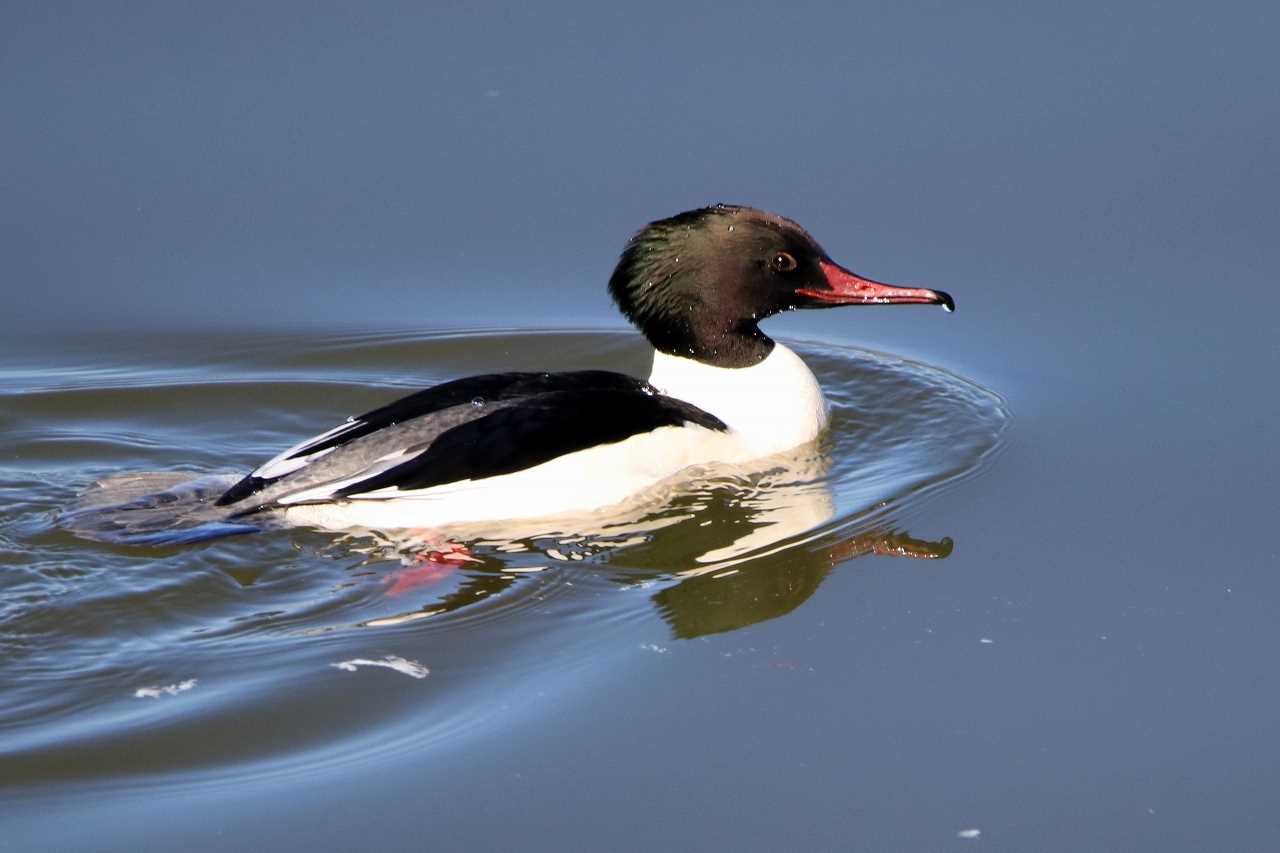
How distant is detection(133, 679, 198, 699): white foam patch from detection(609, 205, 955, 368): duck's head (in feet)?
9.37

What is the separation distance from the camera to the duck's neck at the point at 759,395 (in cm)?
802

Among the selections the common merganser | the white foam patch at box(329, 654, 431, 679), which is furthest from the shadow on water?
the common merganser

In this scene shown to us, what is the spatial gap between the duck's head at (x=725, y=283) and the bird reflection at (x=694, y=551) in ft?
2.56

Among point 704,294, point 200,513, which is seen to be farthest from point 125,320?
point 704,294

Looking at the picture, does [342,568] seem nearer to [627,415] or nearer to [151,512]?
[151,512]

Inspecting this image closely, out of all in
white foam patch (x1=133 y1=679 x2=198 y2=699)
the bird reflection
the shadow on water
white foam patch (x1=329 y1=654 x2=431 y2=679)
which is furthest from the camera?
the bird reflection

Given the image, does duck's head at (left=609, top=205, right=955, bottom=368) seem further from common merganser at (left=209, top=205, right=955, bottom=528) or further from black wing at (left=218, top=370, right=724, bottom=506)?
black wing at (left=218, top=370, right=724, bottom=506)

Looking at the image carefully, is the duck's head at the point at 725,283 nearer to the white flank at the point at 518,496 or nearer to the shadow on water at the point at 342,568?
the shadow on water at the point at 342,568

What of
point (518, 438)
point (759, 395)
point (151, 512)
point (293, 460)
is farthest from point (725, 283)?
point (151, 512)

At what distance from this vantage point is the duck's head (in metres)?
7.96

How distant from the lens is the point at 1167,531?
695 centimetres

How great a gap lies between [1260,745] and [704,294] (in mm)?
3327

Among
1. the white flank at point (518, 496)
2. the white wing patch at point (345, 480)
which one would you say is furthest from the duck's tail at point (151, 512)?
the white flank at point (518, 496)

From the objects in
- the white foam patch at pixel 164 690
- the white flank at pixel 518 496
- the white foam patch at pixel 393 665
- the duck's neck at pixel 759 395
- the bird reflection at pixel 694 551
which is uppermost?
the duck's neck at pixel 759 395
